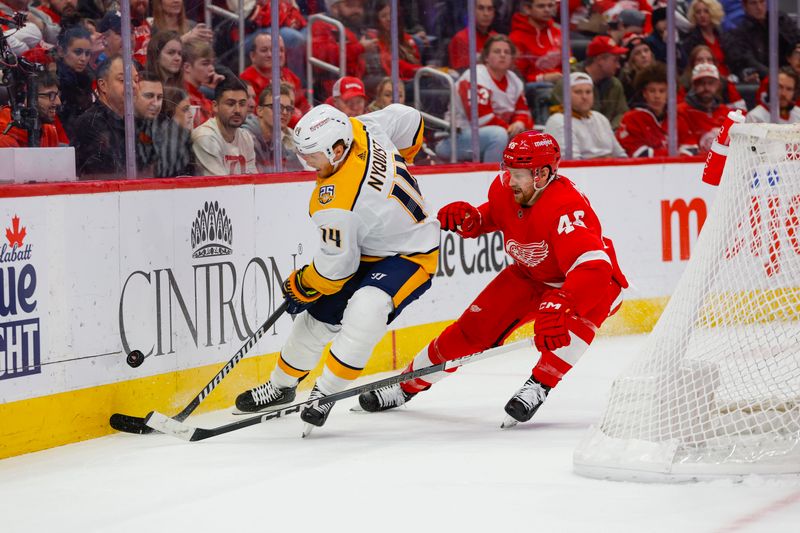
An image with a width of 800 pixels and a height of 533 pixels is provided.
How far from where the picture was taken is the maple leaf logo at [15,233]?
12.5ft

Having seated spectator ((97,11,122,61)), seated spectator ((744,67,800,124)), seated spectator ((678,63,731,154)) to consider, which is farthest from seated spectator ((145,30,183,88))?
seated spectator ((744,67,800,124))

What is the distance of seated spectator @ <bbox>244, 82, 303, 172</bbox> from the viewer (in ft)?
16.6

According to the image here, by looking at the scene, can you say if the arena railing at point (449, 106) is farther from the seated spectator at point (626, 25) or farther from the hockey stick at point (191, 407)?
the hockey stick at point (191, 407)

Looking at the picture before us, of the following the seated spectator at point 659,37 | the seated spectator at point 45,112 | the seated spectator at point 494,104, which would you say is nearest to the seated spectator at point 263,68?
the seated spectator at point 45,112

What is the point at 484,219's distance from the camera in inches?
174

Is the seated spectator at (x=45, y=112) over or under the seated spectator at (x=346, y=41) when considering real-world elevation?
under

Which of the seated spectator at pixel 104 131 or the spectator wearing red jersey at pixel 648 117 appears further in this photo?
the spectator wearing red jersey at pixel 648 117

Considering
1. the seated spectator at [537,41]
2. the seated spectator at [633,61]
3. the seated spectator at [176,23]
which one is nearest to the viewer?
the seated spectator at [176,23]

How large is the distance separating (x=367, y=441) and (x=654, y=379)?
38.5 inches

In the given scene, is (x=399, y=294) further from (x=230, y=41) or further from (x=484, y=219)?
(x=230, y=41)

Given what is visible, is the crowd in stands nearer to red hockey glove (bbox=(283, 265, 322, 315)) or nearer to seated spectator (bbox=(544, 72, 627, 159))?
seated spectator (bbox=(544, 72, 627, 159))

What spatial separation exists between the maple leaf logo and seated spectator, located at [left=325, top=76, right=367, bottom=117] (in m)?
1.92

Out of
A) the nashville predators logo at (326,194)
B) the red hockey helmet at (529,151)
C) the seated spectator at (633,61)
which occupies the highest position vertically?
the seated spectator at (633,61)

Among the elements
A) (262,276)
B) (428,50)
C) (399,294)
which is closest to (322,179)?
(399,294)
